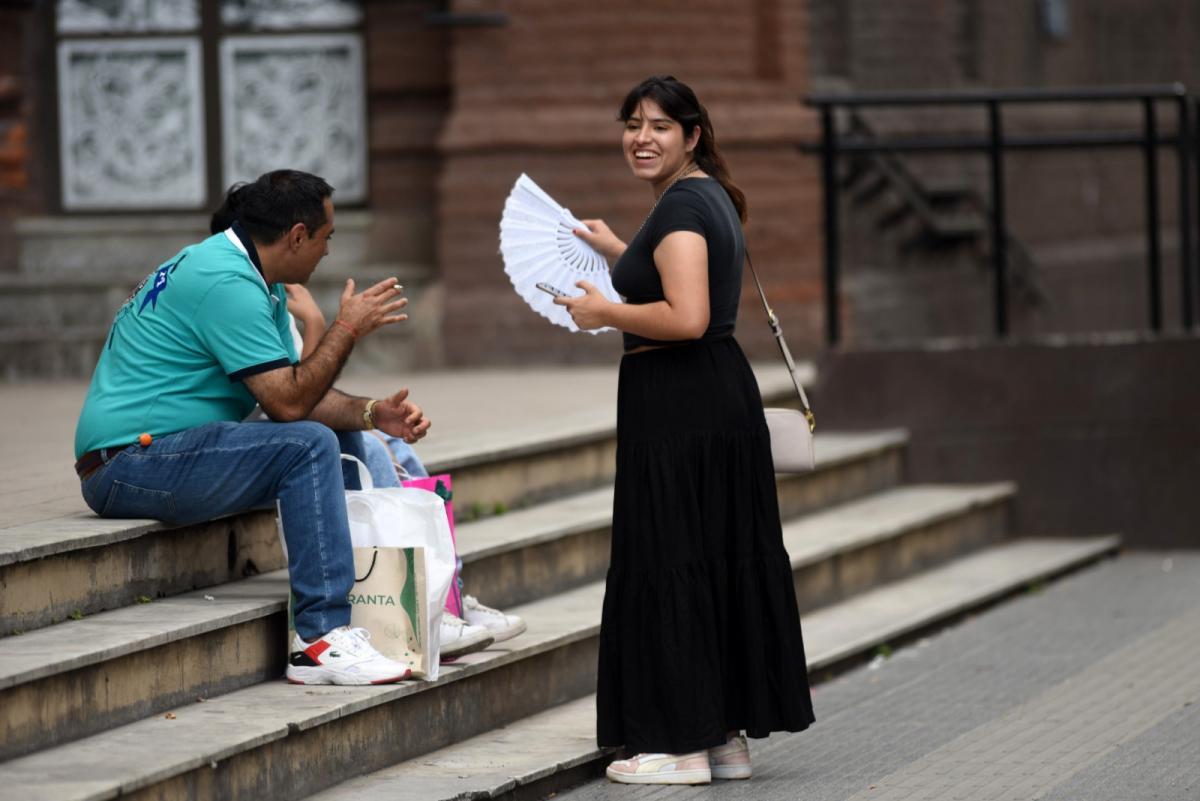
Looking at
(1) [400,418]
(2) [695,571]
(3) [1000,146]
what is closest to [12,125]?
(3) [1000,146]

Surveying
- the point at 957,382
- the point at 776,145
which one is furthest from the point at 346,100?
the point at 957,382

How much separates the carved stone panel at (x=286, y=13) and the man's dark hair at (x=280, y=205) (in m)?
5.88

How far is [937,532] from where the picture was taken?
9680mm

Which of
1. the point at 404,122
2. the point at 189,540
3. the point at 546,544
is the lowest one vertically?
the point at 546,544

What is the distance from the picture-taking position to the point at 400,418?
19.8 ft

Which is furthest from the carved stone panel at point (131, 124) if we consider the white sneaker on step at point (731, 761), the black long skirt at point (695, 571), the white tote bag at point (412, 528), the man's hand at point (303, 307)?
the white sneaker on step at point (731, 761)

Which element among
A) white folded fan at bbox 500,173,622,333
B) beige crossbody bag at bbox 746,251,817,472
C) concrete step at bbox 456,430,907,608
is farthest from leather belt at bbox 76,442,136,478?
beige crossbody bag at bbox 746,251,817,472

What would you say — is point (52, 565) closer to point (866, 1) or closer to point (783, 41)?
point (783, 41)

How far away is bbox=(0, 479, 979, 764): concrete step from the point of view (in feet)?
16.6

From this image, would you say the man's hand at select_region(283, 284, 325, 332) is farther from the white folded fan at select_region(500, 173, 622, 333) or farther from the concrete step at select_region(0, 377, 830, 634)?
the white folded fan at select_region(500, 173, 622, 333)

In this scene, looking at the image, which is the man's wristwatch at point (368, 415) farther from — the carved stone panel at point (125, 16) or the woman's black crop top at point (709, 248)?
the carved stone panel at point (125, 16)

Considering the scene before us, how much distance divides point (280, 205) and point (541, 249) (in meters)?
0.78

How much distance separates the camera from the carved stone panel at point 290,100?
1162 cm

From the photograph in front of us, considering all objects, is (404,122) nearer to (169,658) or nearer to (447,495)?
(447,495)
